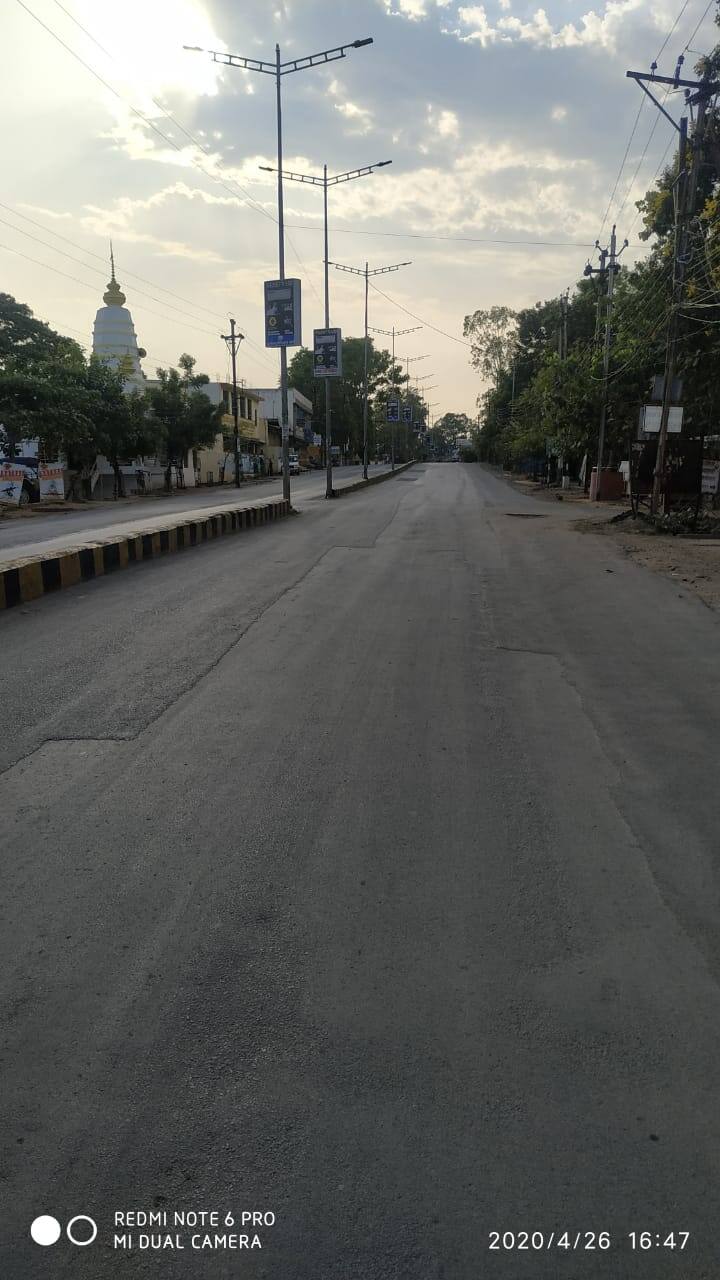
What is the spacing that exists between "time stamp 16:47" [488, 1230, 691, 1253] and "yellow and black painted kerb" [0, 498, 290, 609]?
27.0 ft

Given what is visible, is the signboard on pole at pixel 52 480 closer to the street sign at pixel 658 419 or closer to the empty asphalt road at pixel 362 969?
the street sign at pixel 658 419

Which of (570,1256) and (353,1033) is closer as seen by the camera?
(570,1256)

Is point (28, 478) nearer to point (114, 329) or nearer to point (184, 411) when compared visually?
point (184, 411)

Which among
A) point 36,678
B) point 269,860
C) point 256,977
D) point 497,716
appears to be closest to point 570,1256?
point 256,977

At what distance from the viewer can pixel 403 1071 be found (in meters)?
2.38

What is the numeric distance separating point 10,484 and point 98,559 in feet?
66.1

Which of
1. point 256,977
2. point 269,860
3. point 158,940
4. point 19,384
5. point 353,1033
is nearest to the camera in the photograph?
point 353,1033

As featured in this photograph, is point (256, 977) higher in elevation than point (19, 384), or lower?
lower

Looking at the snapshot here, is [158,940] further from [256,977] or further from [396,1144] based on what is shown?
[396,1144]

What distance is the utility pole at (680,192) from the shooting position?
689 inches

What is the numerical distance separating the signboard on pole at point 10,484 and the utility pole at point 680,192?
2136 cm

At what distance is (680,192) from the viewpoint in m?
18.5

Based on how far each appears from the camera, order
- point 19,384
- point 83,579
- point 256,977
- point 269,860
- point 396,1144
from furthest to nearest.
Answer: point 19,384 → point 83,579 → point 269,860 → point 256,977 → point 396,1144

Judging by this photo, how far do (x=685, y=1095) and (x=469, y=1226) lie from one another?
0.77m
